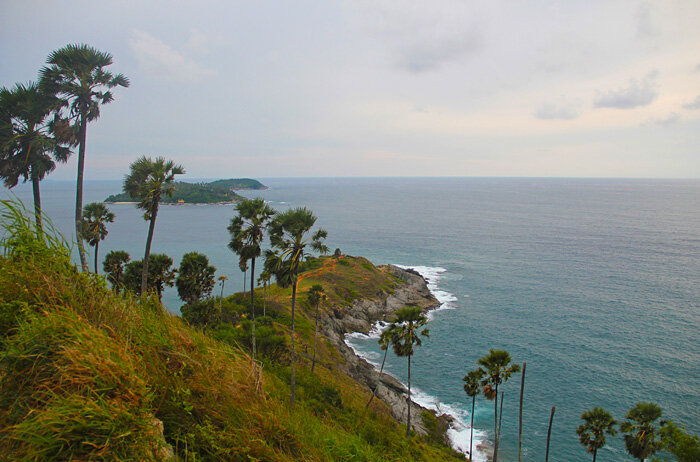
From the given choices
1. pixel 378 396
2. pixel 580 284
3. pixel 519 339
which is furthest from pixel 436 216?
pixel 378 396

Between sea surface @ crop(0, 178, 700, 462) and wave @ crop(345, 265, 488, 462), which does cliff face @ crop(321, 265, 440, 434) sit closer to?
wave @ crop(345, 265, 488, 462)

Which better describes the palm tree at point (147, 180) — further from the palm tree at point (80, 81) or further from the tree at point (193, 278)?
the tree at point (193, 278)

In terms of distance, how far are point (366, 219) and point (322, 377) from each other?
145918 millimetres

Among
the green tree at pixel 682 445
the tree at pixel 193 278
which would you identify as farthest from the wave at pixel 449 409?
the tree at pixel 193 278

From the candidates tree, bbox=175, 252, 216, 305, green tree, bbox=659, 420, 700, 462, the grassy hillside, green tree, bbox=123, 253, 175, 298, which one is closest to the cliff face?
green tree, bbox=659, 420, 700, 462

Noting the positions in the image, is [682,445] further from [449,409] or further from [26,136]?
[26,136]

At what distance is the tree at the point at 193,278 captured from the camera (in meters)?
38.8

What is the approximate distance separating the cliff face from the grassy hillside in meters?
33.3

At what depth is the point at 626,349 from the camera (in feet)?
166

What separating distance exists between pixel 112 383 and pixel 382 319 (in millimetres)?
64494

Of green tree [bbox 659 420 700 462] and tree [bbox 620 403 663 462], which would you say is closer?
green tree [bbox 659 420 700 462]

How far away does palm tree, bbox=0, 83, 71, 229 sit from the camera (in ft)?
64.0

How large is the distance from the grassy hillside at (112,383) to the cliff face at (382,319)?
33.3 metres

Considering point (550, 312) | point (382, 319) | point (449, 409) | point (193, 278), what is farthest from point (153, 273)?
point (550, 312)
